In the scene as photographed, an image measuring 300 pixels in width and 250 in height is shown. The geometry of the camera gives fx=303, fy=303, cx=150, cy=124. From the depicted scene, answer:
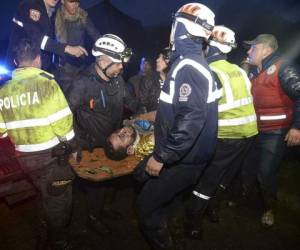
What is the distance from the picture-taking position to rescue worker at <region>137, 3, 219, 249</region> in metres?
3.11

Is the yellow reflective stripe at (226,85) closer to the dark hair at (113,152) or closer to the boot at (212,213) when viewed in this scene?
the dark hair at (113,152)

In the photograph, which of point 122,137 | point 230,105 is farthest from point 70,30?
point 230,105

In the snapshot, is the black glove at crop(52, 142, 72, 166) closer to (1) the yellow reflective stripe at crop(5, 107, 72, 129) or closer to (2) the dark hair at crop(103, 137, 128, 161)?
(1) the yellow reflective stripe at crop(5, 107, 72, 129)

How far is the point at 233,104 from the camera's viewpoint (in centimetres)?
412

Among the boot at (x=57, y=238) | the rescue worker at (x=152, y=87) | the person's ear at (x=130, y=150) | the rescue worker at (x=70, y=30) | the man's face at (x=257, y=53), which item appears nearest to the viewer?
the boot at (x=57, y=238)

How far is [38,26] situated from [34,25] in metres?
0.06

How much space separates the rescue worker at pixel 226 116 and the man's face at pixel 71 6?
249 cm

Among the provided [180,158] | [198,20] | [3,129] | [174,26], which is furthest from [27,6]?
[180,158]

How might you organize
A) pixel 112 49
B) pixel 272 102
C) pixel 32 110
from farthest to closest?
pixel 272 102, pixel 112 49, pixel 32 110

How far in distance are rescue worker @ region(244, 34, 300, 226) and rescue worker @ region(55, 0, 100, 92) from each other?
9.88 ft

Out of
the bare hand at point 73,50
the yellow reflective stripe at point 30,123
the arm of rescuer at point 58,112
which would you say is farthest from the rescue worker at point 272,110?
the yellow reflective stripe at point 30,123

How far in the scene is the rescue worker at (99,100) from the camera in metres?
4.31

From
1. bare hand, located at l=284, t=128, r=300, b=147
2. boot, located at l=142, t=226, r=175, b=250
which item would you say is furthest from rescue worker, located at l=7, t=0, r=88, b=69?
bare hand, located at l=284, t=128, r=300, b=147

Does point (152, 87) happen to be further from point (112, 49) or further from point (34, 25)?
point (34, 25)
